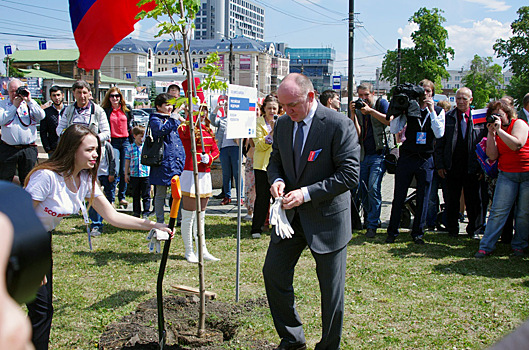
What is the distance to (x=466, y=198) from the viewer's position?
27.2 feet

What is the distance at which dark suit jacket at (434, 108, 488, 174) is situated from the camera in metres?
8.00

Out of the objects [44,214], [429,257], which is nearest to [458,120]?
[429,257]

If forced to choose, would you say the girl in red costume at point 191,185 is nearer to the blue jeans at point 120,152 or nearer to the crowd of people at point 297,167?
the crowd of people at point 297,167

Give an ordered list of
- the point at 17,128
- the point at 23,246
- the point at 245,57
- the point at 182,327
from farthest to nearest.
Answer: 1. the point at 245,57
2. the point at 17,128
3. the point at 182,327
4. the point at 23,246

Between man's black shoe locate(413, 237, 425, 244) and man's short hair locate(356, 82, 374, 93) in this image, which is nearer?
man's black shoe locate(413, 237, 425, 244)

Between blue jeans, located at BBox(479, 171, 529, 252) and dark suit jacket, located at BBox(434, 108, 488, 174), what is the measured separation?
0.97 m

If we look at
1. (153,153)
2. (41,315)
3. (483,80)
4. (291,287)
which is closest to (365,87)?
(153,153)

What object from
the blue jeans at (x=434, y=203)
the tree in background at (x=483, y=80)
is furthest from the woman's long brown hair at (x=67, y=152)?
the tree in background at (x=483, y=80)

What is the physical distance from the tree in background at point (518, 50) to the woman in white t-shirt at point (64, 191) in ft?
141

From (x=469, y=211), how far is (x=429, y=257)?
175 cm

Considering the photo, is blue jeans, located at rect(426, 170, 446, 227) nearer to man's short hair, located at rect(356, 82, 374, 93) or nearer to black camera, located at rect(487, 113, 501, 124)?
man's short hair, located at rect(356, 82, 374, 93)

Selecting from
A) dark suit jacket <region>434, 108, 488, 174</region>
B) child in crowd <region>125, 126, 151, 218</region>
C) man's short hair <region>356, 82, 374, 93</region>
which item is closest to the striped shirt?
child in crowd <region>125, 126, 151, 218</region>

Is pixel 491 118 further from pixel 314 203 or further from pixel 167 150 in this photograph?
pixel 167 150

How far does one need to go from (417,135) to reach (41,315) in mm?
5758
